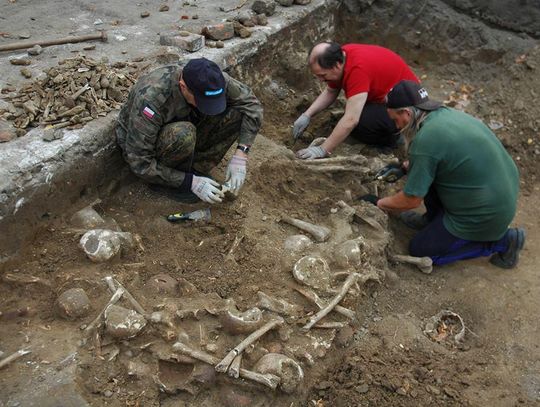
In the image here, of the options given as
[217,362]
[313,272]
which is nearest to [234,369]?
[217,362]

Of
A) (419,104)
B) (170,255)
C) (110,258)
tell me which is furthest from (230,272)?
(419,104)

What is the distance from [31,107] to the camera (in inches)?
160

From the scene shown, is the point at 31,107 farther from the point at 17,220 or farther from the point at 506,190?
the point at 506,190

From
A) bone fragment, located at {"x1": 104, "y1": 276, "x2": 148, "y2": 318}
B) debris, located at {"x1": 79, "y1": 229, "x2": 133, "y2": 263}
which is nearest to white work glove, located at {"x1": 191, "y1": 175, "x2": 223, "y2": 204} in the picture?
debris, located at {"x1": 79, "y1": 229, "x2": 133, "y2": 263}

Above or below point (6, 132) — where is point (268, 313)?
below

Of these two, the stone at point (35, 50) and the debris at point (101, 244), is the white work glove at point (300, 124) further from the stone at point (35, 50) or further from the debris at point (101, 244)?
the stone at point (35, 50)

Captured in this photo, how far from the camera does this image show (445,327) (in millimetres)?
3869

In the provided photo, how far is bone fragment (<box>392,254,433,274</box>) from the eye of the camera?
425cm

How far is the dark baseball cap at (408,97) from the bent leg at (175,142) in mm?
1472

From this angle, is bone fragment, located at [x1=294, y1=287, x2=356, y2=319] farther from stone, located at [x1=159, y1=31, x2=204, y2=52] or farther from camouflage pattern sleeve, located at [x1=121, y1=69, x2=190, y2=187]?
stone, located at [x1=159, y1=31, x2=204, y2=52]

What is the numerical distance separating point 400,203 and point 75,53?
3.24 m

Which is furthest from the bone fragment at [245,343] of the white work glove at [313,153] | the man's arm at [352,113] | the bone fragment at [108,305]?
the man's arm at [352,113]

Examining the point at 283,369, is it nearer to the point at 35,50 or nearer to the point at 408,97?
the point at 408,97

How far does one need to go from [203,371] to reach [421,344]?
1.55 m
